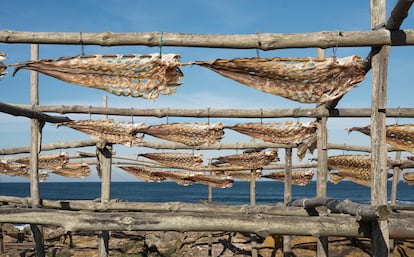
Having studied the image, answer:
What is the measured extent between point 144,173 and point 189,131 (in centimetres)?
440

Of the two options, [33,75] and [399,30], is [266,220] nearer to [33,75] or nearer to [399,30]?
[399,30]

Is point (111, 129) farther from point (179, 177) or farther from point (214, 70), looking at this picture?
point (179, 177)

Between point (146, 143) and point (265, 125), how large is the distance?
10.4 feet

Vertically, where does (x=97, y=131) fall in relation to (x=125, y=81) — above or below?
below

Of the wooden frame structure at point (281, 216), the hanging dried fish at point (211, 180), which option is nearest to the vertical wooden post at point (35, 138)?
the wooden frame structure at point (281, 216)

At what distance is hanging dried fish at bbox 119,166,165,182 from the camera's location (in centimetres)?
1067

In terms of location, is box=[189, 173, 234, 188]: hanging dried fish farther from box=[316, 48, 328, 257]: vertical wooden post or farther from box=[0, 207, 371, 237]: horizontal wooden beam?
box=[0, 207, 371, 237]: horizontal wooden beam

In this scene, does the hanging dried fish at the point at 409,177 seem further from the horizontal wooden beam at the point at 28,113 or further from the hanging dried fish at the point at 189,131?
the horizontal wooden beam at the point at 28,113

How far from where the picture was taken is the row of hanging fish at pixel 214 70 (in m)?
3.71

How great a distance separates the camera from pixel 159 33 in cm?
373

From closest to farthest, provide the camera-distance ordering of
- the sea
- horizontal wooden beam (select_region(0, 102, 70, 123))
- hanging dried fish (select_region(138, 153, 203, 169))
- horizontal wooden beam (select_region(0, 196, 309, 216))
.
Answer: horizontal wooden beam (select_region(0, 102, 70, 123)) < horizontal wooden beam (select_region(0, 196, 309, 216)) < hanging dried fish (select_region(138, 153, 203, 169)) < the sea

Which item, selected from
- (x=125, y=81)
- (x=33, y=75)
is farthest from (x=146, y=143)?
(x=125, y=81)

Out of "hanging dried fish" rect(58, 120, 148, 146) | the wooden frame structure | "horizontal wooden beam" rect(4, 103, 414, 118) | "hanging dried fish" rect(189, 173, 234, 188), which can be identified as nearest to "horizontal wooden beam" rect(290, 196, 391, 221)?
the wooden frame structure

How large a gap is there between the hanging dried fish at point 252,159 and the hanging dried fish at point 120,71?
5.67 meters
